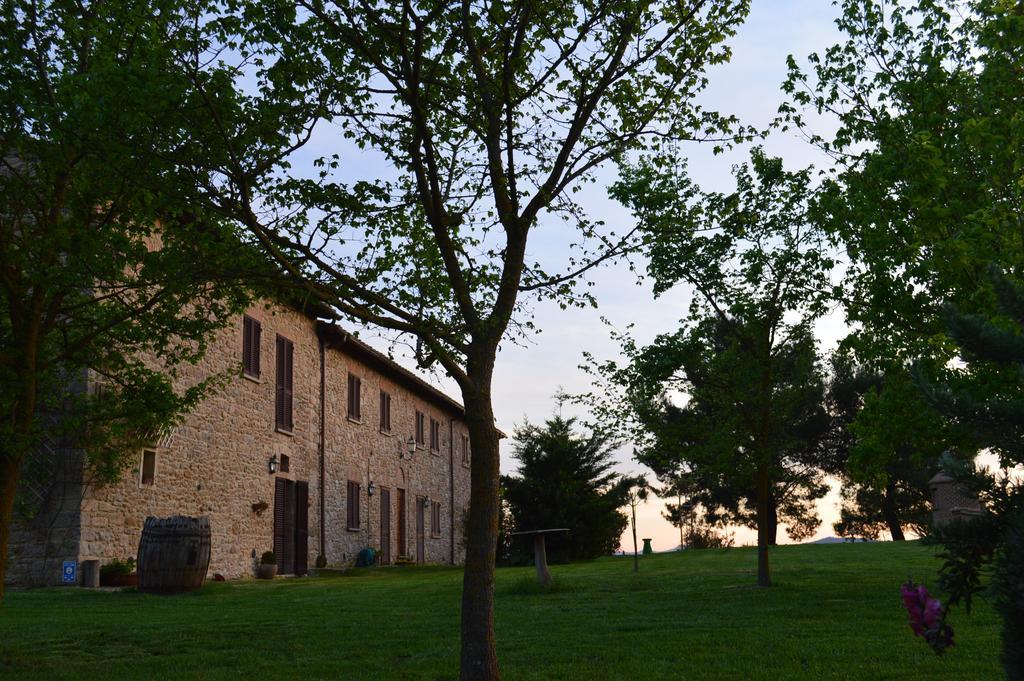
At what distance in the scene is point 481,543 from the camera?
23.1 ft

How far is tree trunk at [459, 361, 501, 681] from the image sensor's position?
6805mm

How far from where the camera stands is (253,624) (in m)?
11.2

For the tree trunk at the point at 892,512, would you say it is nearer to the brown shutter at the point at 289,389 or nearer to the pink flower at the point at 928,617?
the brown shutter at the point at 289,389

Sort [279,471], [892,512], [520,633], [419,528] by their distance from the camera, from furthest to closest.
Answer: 1. [892,512]
2. [419,528]
3. [279,471]
4. [520,633]

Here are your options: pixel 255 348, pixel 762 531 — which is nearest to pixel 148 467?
pixel 255 348

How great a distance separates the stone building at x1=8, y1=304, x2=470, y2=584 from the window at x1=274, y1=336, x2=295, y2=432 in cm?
4

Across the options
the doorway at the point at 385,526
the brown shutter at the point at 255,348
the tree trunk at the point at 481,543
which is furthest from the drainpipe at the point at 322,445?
the tree trunk at the point at 481,543

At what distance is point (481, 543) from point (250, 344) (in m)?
14.7

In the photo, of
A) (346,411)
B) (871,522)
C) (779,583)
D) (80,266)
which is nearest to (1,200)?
(80,266)

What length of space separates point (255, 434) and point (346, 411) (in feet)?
18.1

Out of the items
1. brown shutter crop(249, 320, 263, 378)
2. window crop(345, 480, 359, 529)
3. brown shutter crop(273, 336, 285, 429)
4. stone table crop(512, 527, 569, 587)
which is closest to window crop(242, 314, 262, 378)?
brown shutter crop(249, 320, 263, 378)

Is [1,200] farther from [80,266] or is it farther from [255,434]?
[255,434]

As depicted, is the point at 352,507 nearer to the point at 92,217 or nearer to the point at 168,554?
the point at 168,554

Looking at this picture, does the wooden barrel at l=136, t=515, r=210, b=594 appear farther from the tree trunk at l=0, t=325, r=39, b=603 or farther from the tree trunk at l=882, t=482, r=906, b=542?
the tree trunk at l=882, t=482, r=906, b=542
